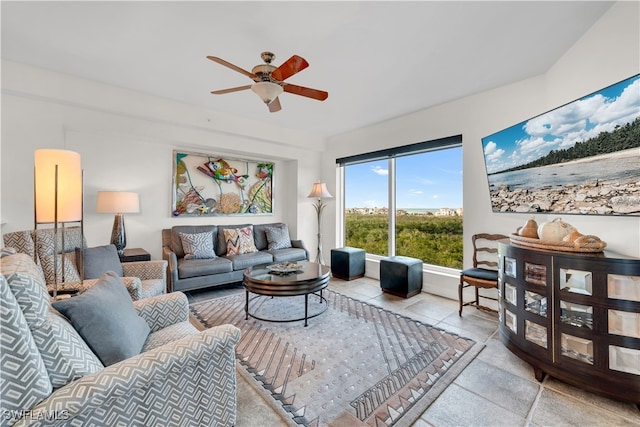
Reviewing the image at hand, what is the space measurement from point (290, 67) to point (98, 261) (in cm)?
256

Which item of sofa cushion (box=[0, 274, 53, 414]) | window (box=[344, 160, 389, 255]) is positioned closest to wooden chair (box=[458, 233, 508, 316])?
window (box=[344, 160, 389, 255])

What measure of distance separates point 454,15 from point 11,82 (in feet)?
13.7

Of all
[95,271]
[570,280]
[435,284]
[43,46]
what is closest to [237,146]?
[43,46]

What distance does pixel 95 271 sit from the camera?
99.6 inches

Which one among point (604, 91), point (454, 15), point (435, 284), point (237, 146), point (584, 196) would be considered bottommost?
point (435, 284)

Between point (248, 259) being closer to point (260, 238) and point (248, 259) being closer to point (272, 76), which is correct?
point (260, 238)

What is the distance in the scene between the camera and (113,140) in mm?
3592

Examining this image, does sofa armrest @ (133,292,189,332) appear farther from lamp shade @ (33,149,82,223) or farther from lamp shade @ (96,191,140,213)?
lamp shade @ (96,191,140,213)

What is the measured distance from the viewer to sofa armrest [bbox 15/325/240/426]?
0.90m

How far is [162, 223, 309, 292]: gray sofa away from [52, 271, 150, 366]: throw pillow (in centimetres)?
212

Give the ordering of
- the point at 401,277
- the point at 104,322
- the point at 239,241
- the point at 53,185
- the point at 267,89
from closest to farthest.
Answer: the point at 104,322
the point at 53,185
the point at 267,89
the point at 401,277
the point at 239,241

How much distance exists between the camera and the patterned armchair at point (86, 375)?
83 cm

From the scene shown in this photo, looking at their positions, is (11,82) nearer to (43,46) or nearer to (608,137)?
(43,46)

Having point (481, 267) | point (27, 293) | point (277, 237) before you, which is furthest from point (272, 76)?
point (481, 267)
